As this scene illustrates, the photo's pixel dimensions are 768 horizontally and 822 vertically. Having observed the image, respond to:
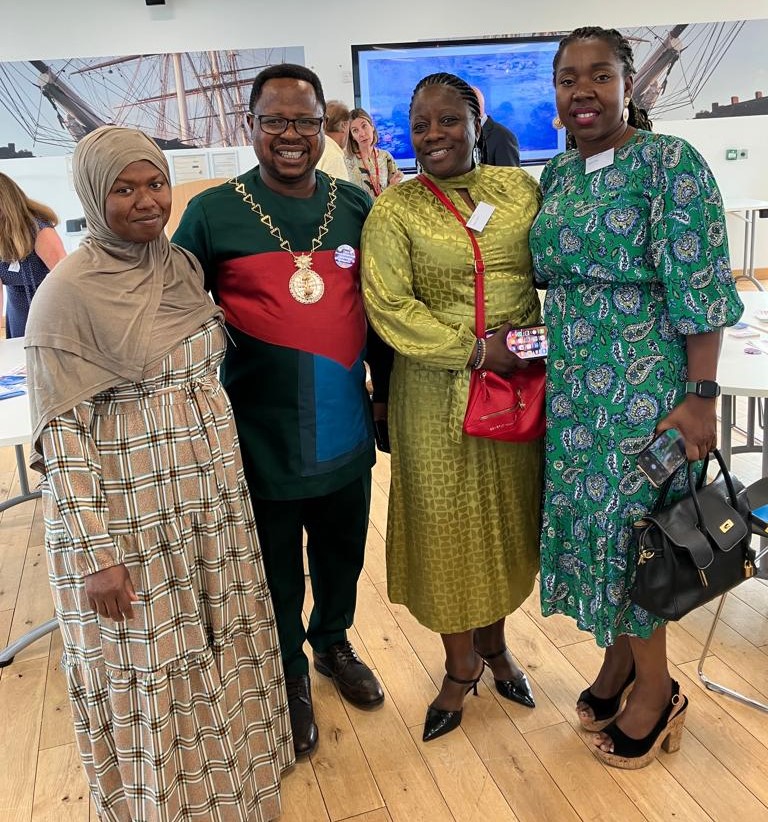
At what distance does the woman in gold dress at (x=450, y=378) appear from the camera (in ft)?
5.37

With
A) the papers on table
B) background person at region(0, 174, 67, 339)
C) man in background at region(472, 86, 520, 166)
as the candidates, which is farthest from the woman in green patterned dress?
man in background at region(472, 86, 520, 166)

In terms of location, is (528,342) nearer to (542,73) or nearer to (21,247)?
(21,247)

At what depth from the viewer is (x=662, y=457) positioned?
5.10 feet

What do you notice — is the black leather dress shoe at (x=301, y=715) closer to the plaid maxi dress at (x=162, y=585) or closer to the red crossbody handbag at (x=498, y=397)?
the plaid maxi dress at (x=162, y=585)

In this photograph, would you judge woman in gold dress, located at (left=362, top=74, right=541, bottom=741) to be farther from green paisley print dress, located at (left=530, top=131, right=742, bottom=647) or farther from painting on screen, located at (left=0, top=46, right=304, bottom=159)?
painting on screen, located at (left=0, top=46, right=304, bottom=159)

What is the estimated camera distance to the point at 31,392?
1.30 m

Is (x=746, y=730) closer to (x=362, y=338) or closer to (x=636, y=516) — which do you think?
(x=636, y=516)

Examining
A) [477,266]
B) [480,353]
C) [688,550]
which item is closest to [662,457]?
[688,550]

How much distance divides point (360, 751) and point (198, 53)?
6.07m

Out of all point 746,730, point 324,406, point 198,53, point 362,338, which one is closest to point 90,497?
point 324,406

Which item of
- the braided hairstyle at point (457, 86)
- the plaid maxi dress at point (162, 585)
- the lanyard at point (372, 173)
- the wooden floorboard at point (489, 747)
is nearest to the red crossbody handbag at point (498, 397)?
the braided hairstyle at point (457, 86)

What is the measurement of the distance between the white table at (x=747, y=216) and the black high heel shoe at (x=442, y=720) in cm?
557

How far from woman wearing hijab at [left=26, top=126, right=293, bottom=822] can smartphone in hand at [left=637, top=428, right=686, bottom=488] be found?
32.8 inches

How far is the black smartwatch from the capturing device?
1505 millimetres
